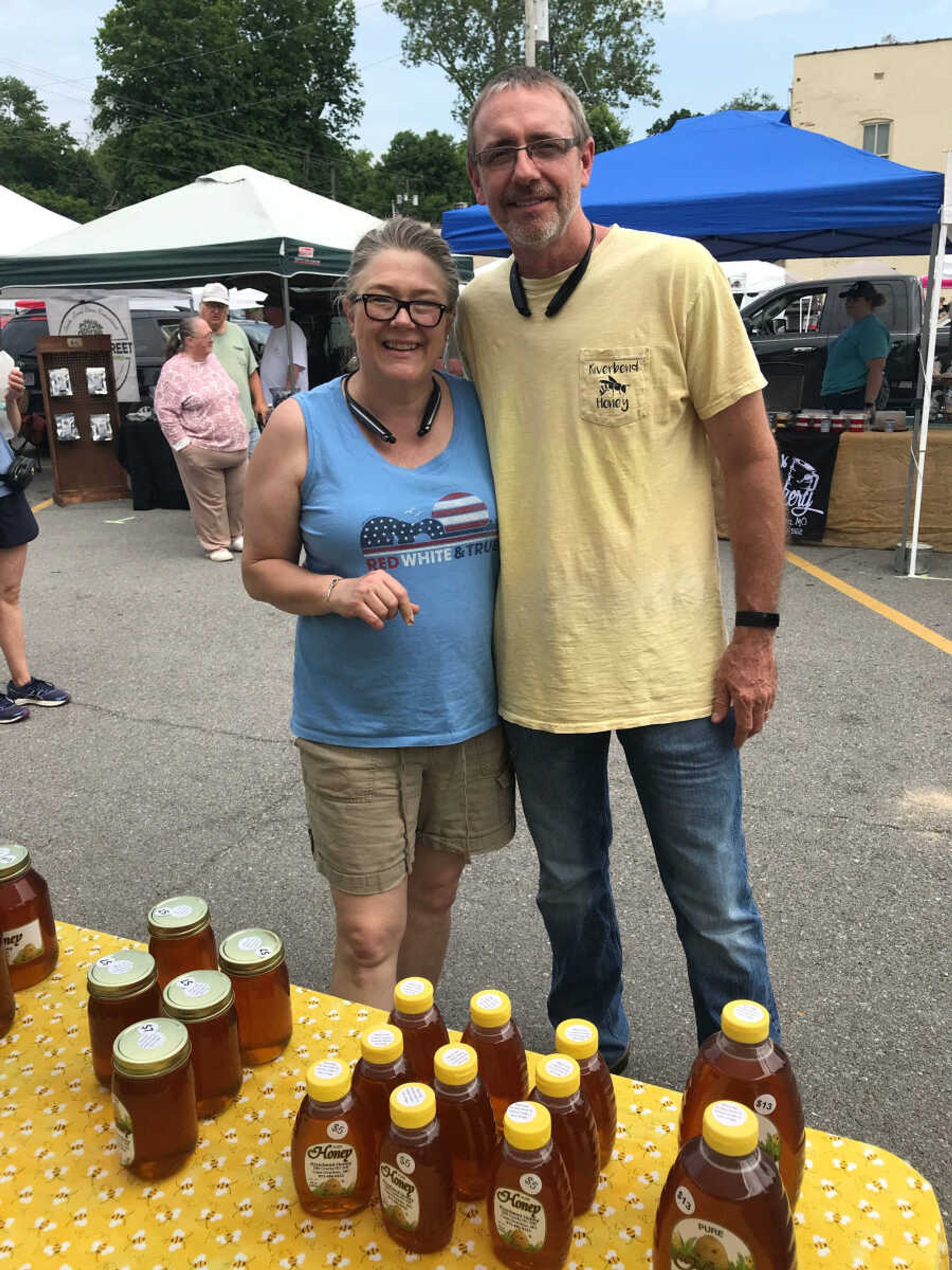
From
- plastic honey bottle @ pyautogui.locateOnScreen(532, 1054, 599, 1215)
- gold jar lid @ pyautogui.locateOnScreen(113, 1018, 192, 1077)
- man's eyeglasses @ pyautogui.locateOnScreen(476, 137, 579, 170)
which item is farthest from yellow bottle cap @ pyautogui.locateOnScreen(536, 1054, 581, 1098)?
man's eyeglasses @ pyautogui.locateOnScreen(476, 137, 579, 170)

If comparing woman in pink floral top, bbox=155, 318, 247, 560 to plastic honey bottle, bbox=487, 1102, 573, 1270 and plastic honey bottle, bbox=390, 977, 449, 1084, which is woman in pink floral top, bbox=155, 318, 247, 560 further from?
plastic honey bottle, bbox=487, 1102, 573, 1270

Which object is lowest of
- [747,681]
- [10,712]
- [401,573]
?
[10,712]

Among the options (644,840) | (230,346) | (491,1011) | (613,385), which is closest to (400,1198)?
(491,1011)

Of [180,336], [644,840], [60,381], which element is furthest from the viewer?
[60,381]

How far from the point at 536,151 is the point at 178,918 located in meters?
1.41

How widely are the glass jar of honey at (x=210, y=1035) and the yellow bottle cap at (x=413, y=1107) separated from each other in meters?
0.32

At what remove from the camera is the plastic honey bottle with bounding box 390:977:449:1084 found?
1321 millimetres

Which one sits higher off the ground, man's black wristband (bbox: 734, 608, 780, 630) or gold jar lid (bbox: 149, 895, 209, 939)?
man's black wristband (bbox: 734, 608, 780, 630)

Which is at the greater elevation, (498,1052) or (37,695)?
(498,1052)

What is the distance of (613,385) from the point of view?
5.58 ft

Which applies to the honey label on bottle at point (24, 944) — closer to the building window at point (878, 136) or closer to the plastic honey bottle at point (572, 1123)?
the plastic honey bottle at point (572, 1123)

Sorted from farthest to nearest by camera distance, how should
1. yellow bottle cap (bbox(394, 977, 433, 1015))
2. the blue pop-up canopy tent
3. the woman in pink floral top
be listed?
the woman in pink floral top
the blue pop-up canopy tent
yellow bottle cap (bbox(394, 977, 433, 1015))

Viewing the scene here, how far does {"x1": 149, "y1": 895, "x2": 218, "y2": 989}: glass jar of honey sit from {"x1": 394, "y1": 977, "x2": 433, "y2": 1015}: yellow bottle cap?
1.15 feet

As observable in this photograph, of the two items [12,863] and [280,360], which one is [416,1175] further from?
[280,360]
